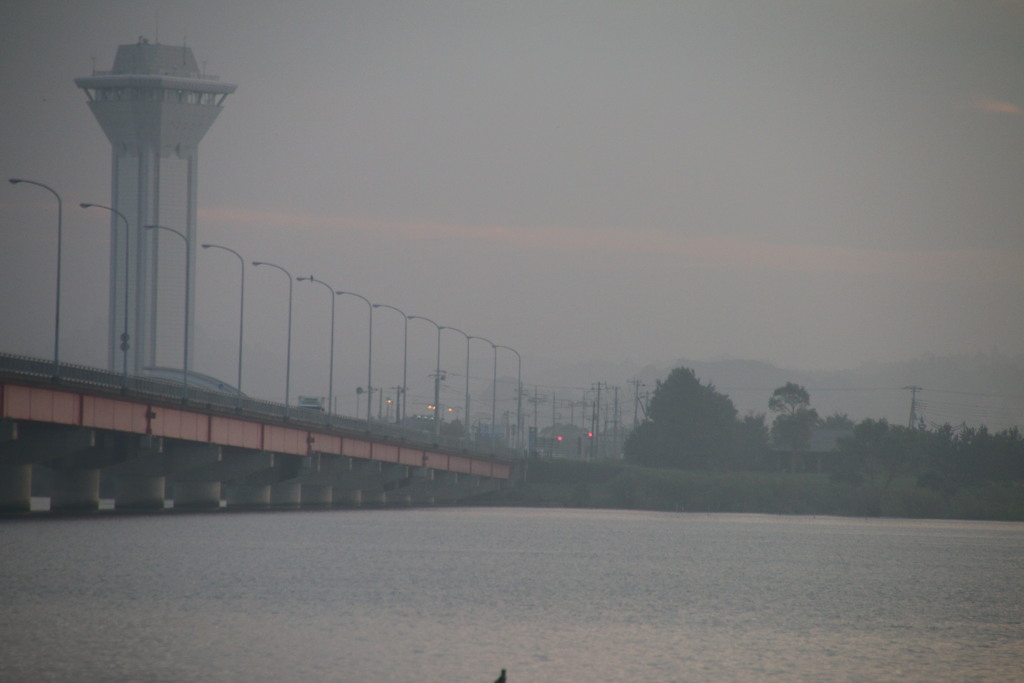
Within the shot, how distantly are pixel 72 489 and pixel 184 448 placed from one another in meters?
7.75

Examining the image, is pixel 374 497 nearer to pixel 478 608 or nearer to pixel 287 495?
pixel 287 495

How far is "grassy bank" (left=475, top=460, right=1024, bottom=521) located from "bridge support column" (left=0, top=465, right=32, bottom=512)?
7805 centimetres

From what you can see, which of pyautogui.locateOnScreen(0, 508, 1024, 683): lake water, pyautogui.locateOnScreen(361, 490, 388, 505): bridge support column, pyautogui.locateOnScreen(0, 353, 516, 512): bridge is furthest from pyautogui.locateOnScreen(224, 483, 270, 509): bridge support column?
pyautogui.locateOnScreen(0, 508, 1024, 683): lake water

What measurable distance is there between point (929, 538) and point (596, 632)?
6568cm

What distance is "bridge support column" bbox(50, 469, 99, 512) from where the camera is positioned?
9236cm

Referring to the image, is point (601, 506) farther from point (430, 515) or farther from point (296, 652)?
point (296, 652)

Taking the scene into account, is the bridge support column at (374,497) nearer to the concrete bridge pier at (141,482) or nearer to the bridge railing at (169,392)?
the bridge railing at (169,392)

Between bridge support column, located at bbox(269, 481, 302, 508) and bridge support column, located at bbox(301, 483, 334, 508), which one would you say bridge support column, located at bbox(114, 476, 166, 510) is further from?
bridge support column, located at bbox(301, 483, 334, 508)

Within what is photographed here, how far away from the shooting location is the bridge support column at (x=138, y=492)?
99688 millimetres

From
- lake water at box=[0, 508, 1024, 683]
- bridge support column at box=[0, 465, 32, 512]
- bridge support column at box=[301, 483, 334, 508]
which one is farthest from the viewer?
bridge support column at box=[301, 483, 334, 508]

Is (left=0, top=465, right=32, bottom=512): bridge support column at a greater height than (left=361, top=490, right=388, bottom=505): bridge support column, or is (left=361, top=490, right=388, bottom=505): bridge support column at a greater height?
(left=0, top=465, right=32, bottom=512): bridge support column

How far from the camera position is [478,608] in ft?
139

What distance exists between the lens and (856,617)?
144 feet

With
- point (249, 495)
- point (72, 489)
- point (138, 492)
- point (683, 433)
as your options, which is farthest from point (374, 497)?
point (72, 489)
